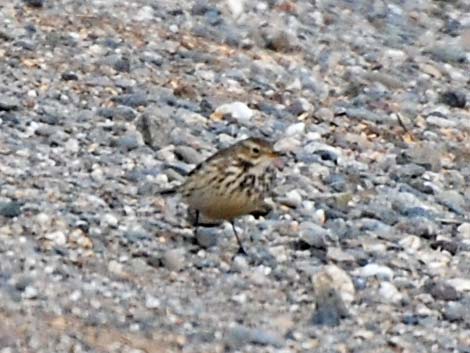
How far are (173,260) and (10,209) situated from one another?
0.86m

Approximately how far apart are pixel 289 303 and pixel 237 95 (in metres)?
3.50

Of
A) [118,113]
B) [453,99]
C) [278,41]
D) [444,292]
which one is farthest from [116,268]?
[278,41]

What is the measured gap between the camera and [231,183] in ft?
28.7

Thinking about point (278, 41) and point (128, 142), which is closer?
point (128, 142)

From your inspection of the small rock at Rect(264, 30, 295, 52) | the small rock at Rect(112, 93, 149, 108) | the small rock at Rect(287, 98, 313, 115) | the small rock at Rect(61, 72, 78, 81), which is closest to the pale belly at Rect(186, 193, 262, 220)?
the small rock at Rect(112, 93, 149, 108)

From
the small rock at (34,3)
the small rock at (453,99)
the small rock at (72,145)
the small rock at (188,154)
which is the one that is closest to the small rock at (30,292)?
the small rock at (72,145)

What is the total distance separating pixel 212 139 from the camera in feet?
34.7

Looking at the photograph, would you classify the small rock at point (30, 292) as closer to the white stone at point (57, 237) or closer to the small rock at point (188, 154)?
the white stone at point (57, 237)

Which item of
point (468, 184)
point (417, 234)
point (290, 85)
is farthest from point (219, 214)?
point (290, 85)

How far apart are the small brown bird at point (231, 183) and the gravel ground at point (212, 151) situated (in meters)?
0.20

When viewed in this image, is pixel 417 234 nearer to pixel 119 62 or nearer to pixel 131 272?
pixel 131 272

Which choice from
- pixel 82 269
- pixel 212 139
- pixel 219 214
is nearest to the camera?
pixel 82 269

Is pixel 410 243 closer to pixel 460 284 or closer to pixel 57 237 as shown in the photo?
pixel 460 284

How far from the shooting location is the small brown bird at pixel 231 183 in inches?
344
